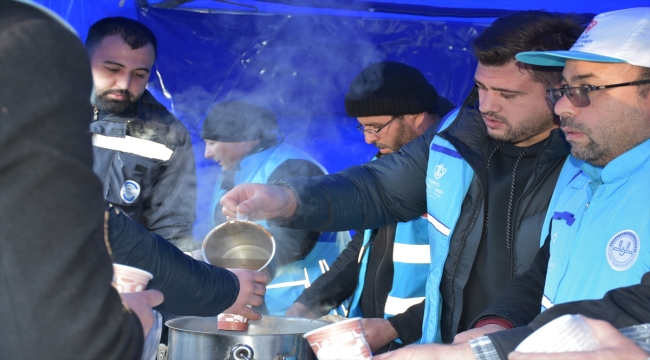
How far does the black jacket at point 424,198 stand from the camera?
280 cm

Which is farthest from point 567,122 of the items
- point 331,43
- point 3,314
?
point 331,43

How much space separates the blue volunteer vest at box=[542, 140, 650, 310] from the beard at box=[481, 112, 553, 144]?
62 centimetres

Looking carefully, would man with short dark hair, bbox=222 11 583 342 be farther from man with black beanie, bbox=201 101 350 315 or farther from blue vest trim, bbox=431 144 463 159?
man with black beanie, bbox=201 101 350 315

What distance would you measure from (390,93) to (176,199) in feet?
4.87

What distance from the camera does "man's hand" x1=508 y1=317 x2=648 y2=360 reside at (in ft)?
4.52

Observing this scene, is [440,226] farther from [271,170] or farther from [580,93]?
[271,170]

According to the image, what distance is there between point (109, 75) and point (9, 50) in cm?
324

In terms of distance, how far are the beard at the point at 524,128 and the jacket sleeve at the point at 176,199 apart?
2.10m

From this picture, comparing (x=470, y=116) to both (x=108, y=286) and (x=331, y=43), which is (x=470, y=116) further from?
(x=108, y=286)

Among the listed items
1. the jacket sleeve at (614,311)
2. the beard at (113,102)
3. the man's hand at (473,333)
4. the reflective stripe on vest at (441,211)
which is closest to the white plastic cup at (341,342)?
the jacket sleeve at (614,311)

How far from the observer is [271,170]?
437 cm

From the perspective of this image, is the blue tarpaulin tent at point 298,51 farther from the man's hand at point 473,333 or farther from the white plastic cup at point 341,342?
the white plastic cup at point 341,342

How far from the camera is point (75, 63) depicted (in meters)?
1.25

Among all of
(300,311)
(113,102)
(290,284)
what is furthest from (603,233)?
(113,102)
